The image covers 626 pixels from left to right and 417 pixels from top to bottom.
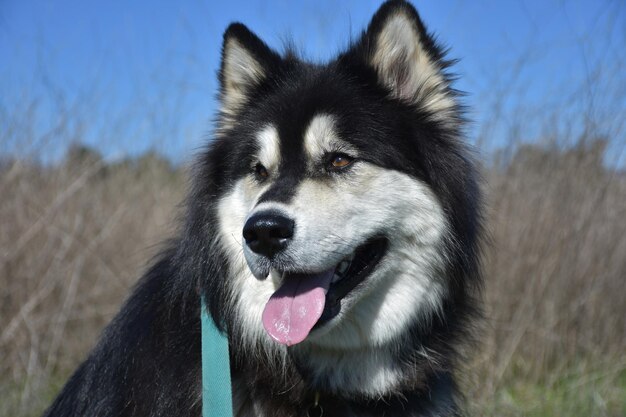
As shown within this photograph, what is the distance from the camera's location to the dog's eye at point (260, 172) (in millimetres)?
2613

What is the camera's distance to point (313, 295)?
2.29m

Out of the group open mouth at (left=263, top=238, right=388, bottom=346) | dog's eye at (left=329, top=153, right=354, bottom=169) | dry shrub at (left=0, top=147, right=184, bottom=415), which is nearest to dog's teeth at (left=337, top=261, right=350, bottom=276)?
open mouth at (left=263, top=238, right=388, bottom=346)

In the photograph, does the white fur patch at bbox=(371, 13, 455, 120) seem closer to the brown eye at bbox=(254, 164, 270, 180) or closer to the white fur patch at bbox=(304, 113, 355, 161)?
the white fur patch at bbox=(304, 113, 355, 161)

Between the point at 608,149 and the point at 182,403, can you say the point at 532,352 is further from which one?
the point at 182,403

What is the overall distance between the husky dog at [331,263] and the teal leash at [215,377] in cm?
16

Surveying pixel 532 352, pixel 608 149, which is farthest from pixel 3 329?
pixel 608 149

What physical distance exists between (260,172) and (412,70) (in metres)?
0.81

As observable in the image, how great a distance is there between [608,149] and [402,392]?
11.2 feet

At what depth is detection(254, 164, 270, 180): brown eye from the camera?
8.57 ft

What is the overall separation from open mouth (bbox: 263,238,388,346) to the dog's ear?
0.69 metres

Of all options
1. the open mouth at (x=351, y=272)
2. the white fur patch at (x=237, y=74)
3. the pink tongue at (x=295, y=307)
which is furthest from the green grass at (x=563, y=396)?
the white fur patch at (x=237, y=74)

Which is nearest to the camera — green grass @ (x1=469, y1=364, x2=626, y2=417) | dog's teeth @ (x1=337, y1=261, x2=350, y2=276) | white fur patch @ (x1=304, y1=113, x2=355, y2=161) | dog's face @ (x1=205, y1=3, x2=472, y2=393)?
dog's face @ (x1=205, y1=3, x2=472, y2=393)

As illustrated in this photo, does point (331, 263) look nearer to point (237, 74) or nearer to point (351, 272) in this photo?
point (351, 272)

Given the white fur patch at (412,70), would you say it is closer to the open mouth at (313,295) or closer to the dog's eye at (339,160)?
the dog's eye at (339,160)
